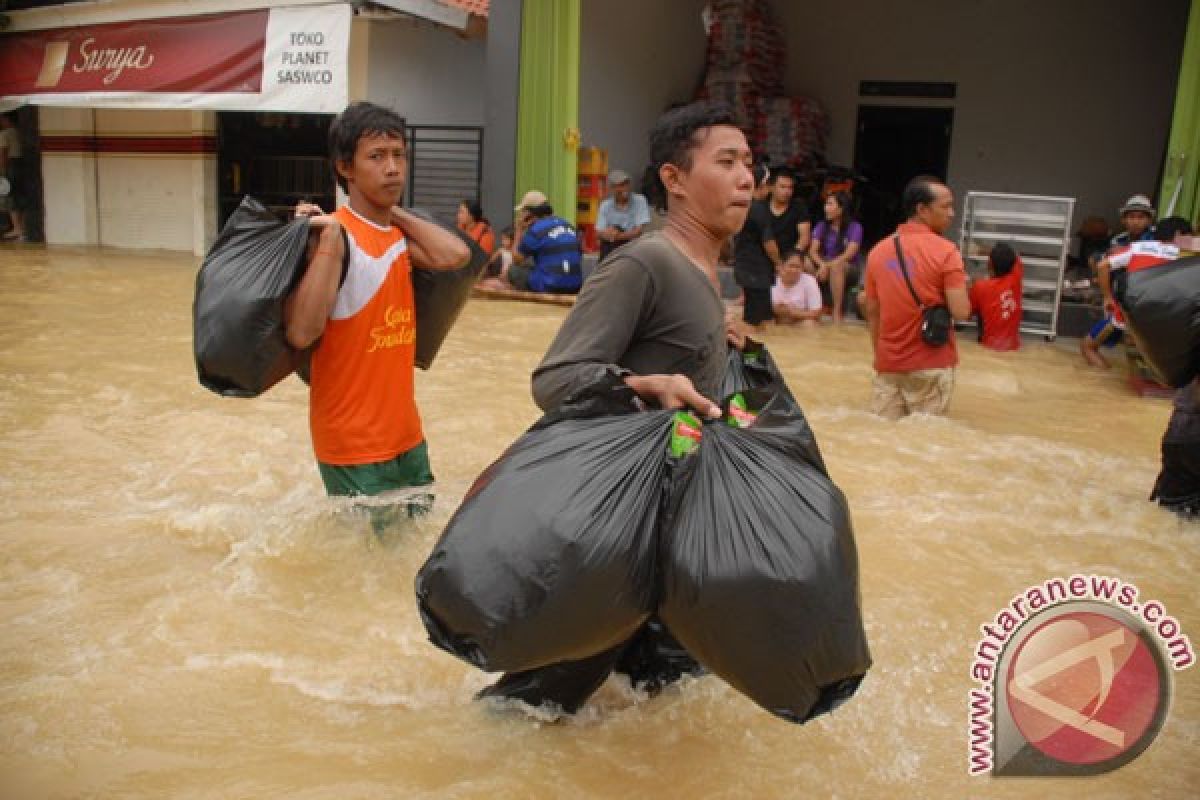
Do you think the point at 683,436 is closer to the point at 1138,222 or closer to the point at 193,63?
the point at 1138,222

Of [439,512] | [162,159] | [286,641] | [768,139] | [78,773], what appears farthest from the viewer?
[162,159]

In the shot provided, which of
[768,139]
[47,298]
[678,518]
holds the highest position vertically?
[768,139]

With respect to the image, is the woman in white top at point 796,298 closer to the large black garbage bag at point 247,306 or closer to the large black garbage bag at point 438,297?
the large black garbage bag at point 438,297

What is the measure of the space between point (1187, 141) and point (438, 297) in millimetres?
8307

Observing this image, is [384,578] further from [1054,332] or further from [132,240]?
[132,240]

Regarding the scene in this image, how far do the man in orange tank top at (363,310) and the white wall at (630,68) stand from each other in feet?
32.8

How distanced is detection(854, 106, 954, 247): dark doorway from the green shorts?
1255 cm

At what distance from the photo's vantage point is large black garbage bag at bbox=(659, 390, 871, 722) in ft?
6.09

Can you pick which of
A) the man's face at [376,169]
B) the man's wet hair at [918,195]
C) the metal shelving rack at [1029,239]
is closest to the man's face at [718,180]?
the man's face at [376,169]

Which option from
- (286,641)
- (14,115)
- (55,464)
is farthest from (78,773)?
(14,115)

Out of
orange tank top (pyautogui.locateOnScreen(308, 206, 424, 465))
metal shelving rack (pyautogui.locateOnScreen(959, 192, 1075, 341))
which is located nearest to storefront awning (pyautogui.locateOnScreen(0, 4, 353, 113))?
metal shelving rack (pyautogui.locateOnScreen(959, 192, 1075, 341))

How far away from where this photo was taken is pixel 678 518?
6.38 ft

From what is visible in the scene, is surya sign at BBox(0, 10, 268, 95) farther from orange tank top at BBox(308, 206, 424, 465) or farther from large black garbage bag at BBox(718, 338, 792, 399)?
large black garbage bag at BBox(718, 338, 792, 399)

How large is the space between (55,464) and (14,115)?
49.6ft
